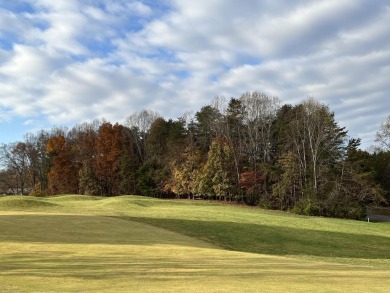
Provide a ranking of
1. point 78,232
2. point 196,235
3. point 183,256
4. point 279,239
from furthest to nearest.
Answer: point 279,239 < point 196,235 < point 78,232 < point 183,256

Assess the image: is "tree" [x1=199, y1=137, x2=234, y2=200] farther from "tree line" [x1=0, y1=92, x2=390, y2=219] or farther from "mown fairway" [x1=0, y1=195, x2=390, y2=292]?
"mown fairway" [x1=0, y1=195, x2=390, y2=292]

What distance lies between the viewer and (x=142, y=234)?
21.7m

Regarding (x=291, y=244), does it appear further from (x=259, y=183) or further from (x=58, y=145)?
(x=58, y=145)

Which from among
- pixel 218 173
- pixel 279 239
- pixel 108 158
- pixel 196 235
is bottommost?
pixel 279 239

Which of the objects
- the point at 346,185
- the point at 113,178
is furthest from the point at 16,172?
the point at 346,185

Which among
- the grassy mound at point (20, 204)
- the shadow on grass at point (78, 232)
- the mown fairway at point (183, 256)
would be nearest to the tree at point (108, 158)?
the grassy mound at point (20, 204)

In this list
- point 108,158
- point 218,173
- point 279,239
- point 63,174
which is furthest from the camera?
point 63,174

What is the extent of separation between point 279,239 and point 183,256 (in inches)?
474

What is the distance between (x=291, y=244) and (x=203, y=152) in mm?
45835

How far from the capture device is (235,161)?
61.9 metres

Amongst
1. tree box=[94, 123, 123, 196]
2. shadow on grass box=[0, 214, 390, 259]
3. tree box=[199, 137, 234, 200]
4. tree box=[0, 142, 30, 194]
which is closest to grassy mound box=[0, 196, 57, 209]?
shadow on grass box=[0, 214, 390, 259]

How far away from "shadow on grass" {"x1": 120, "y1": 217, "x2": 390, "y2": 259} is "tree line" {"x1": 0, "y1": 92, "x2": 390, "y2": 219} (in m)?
22.2

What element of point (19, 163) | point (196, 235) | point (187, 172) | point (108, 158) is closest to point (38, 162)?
point (19, 163)

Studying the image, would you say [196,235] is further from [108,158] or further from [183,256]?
[108,158]
